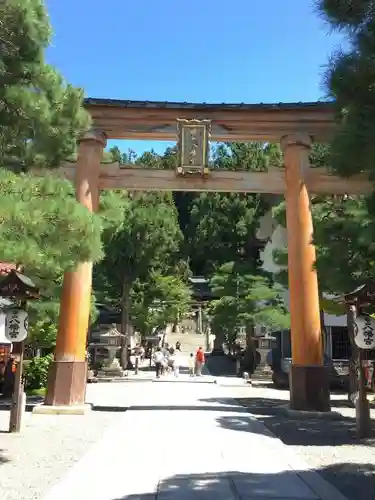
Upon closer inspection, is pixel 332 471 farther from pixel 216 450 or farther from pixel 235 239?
pixel 235 239

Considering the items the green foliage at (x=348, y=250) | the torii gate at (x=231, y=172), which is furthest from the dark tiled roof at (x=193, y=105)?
the green foliage at (x=348, y=250)

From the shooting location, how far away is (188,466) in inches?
256

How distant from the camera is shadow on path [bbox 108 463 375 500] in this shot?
527 centimetres

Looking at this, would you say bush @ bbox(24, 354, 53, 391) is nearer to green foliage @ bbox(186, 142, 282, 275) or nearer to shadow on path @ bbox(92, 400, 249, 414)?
shadow on path @ bbox(92, 400, 249, 414)

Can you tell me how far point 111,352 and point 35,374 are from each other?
9864 millimetres

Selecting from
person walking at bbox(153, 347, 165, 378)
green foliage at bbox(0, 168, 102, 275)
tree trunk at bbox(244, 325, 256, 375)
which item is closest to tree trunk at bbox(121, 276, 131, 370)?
person walking at bbox(153, 347, 165, 378)

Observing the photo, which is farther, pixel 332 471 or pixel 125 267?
pixel 125 267

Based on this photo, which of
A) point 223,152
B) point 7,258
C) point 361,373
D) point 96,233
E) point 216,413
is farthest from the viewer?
point 223,152

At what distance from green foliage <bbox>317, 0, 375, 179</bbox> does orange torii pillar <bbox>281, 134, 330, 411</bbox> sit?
5784mm

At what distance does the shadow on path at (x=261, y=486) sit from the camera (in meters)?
5.27

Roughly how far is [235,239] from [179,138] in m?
17.6

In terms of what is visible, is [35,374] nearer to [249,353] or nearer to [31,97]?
[31,97]

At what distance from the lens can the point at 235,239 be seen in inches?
1196

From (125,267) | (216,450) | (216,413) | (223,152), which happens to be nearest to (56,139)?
(216,450)
